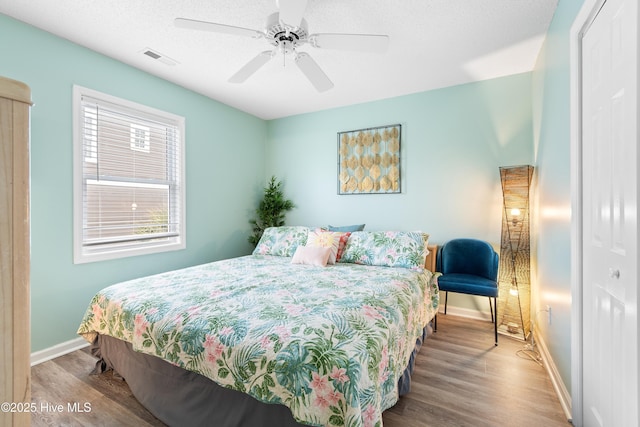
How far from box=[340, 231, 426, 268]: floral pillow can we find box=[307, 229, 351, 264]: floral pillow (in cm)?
6

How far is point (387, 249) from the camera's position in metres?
2.84

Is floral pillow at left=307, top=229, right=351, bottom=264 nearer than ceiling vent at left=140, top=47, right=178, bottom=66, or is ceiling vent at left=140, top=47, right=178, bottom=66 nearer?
ceiling vent at left=140, top=47, right=178, bottom=66

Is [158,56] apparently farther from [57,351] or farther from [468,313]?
[468,313]

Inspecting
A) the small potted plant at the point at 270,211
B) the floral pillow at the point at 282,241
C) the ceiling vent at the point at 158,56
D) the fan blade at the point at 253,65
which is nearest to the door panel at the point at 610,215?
the fan blade at the point at 253,65

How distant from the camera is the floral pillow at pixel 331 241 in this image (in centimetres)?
297

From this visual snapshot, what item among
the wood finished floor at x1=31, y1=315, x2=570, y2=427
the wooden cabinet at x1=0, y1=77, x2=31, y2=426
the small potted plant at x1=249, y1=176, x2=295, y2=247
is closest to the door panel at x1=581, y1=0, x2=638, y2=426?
the wood finished floor at x1=31, y1=315, x2=570, y2=427

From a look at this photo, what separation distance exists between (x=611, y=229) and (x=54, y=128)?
374 cm

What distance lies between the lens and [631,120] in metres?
1.09

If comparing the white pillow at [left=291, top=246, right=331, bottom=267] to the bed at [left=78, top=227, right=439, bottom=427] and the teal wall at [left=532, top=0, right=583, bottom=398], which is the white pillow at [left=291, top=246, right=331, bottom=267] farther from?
the teal wall at [left=532, top=0, right=583, bottom=398]

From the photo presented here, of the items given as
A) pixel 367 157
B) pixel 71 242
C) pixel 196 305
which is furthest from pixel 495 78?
pixel 71 242

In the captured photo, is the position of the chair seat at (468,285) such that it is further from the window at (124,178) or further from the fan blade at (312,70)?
the window at (124,178)

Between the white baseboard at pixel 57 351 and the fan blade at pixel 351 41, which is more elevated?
the fan blade at pixel 351 41

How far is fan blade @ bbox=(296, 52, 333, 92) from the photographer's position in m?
2.10

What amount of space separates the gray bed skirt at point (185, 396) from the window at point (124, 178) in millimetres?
1093
